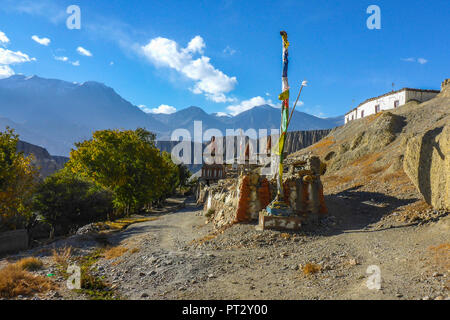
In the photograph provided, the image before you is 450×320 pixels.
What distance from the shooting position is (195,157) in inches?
7480

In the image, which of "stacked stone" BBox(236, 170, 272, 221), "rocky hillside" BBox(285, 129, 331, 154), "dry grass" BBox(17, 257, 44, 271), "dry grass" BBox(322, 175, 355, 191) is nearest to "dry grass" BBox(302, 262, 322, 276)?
"stacked stone" BBox(236, 170, 272, 221)

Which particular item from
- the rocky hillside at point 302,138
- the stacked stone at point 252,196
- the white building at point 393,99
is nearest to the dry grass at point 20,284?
the stacked stone at point 252,196

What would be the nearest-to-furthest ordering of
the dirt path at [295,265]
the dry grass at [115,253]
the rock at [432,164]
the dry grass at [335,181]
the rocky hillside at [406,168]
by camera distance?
the dirt path at [295,265], the rock at [432,164], the rocky hillside at [406,168], the dry grass at [115,253], the dry grass at [335,181]

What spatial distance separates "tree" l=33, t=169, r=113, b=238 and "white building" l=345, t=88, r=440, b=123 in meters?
55.9

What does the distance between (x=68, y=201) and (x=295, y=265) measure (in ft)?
78.9

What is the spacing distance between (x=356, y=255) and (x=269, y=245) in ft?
12.5

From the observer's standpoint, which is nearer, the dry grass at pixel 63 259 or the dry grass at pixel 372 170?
the dry grass at pixel 63 259

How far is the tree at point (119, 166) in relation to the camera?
97.2 ft

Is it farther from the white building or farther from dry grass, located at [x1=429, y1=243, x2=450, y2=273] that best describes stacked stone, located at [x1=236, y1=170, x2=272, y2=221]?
the white building

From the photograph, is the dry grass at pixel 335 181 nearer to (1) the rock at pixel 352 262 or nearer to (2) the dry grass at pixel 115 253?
(1) the rock at pixel 352 262

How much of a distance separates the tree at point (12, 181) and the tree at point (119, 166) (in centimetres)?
691

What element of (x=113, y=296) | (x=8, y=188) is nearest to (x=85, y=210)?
(x=8, y=188)

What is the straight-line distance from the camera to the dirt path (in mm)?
7512

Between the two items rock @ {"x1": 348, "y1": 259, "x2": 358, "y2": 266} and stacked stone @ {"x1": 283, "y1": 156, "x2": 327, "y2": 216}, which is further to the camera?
stacked stone @ {"x1": 283, "y1": 156, "x2": 327, "y2": 216}
